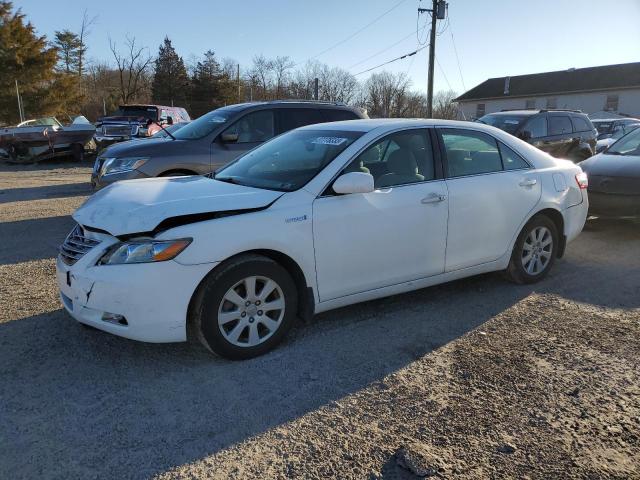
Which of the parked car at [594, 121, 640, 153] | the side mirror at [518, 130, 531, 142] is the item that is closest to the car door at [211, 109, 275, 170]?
the parked car at [594, 121, 640, 153]

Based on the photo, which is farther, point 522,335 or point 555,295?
point 555,295

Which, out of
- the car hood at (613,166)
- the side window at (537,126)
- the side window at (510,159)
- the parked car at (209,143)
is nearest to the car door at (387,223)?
the side window at (510,159)

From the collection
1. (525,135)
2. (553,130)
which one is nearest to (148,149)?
(525,135)

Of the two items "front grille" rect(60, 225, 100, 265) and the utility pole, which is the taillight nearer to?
"front grille" rect(60, 225, 100, 265)

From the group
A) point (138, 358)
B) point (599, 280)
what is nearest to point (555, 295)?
point (599, 280)

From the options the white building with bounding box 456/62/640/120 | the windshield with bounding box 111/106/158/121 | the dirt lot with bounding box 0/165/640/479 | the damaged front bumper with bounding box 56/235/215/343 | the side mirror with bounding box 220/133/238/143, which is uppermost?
the white building with bounding box 456/62/640/120

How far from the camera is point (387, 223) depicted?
4.07m

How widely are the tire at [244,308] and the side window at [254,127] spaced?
15.4 feet

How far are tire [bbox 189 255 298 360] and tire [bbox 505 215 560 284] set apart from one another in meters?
2.49

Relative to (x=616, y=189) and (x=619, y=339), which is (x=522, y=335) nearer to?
(x=619, y=339)

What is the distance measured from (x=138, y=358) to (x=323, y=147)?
2.16 meters

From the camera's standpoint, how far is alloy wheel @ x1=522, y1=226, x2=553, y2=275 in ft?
16.9

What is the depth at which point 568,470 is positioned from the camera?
2559 millimetres

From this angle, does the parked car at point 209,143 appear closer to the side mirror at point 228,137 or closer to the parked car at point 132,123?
the side mirror at point 228,137
